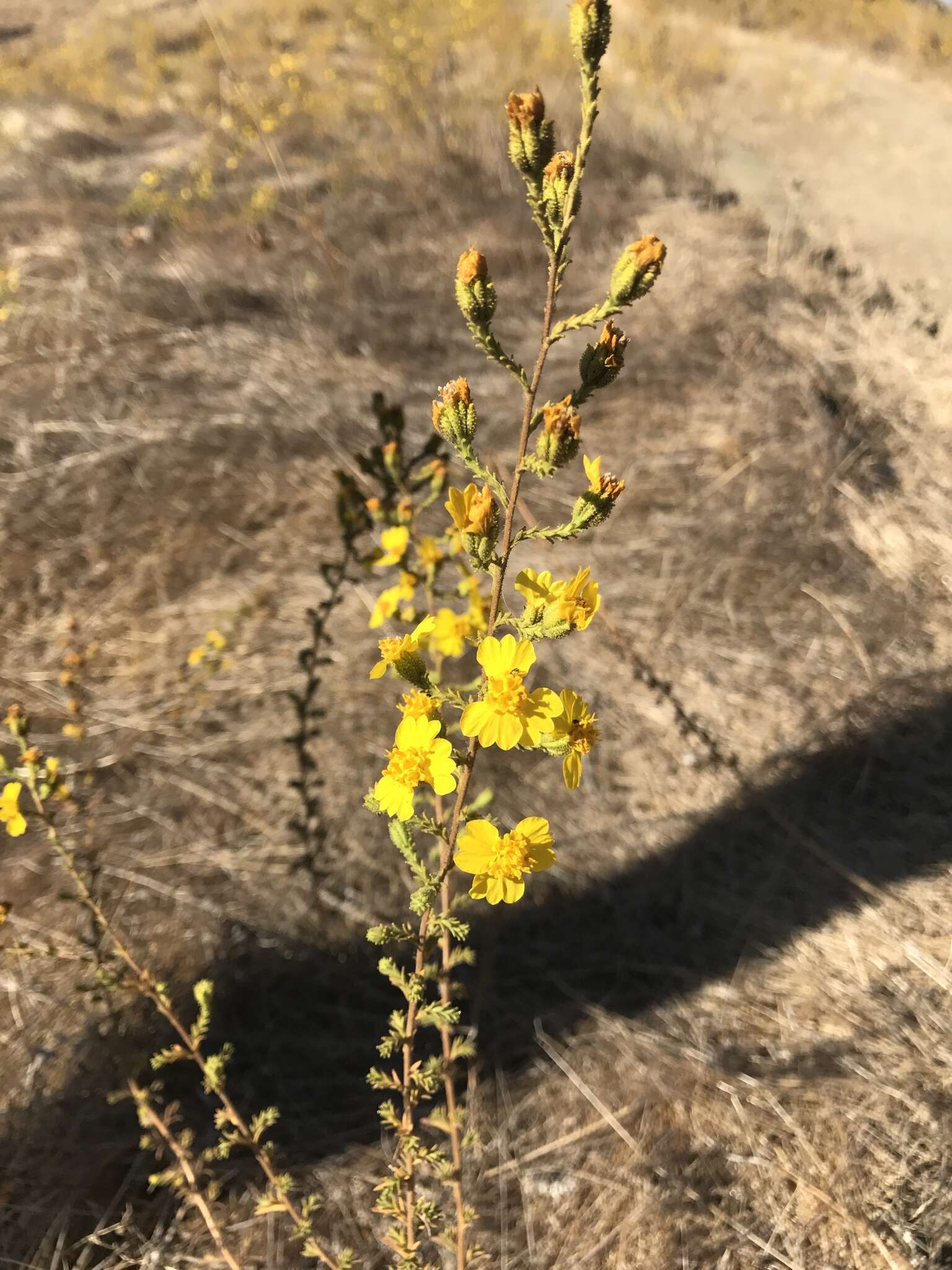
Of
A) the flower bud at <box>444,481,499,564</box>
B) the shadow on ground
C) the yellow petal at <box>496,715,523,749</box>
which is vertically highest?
the flower bud at <box>444,481,499,564</box>

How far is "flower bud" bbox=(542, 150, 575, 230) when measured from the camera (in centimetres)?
92

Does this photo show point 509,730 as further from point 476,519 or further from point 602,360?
point 602,360

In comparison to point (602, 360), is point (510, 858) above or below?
below

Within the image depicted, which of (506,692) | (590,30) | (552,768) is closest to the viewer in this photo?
(590,30)

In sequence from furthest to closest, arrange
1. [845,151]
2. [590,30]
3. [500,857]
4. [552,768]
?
1. [845,151]
2. [552,768]
3. [500,857]
4. [590,30]

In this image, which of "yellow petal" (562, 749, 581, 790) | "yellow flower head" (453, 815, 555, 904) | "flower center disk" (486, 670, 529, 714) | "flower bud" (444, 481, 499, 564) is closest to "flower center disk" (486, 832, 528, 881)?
"yellow flower head" (453, 815, 555, 904)

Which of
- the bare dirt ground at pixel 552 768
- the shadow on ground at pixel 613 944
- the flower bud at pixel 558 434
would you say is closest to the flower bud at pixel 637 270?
the flower bud at pixel 558 434

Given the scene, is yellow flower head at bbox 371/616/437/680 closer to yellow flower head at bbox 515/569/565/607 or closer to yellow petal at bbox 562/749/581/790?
yellow flower head at bbox 515/569/565/607

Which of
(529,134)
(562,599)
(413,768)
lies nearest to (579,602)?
(562,599)

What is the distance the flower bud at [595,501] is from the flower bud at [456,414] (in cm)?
17

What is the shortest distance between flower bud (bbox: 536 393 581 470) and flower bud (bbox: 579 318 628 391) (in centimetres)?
4

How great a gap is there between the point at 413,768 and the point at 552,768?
168 cm

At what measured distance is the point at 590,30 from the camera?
3.02ft

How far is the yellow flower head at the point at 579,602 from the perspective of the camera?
1.02 metres
